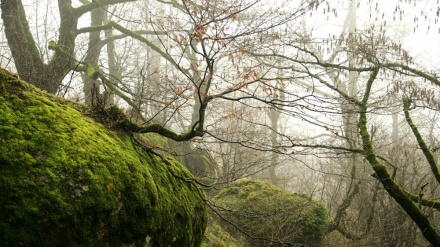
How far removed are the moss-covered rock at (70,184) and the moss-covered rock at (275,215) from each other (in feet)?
13.8

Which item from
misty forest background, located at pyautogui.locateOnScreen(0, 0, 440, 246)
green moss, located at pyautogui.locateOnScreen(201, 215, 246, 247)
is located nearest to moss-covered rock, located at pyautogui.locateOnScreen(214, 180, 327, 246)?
green moss, located at pyautogui.locateOnScreen(201, 215, 246, 247)

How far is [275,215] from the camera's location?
689 cm

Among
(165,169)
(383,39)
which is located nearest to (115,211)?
(165,169)

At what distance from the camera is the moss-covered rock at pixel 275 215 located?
264 inches

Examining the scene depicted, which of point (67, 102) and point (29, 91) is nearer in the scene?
point (29, 91)

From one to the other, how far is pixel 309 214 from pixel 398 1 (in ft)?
16.5

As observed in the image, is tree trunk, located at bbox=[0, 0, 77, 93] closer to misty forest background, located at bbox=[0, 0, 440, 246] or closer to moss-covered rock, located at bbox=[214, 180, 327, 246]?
misty forest background, located at bbox=[0, 0, 440, 246]

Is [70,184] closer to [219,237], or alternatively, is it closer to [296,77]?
[296,77]

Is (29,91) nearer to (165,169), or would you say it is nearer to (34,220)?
(34,220)

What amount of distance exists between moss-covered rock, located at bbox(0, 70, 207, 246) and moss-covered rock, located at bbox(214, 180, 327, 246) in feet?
13.8

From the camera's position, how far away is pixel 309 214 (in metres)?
7.28

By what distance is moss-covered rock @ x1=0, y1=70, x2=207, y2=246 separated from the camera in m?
1.59

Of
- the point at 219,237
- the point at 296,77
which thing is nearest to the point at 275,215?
the point at 219,237

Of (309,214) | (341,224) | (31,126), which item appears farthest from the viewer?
(341,224)
